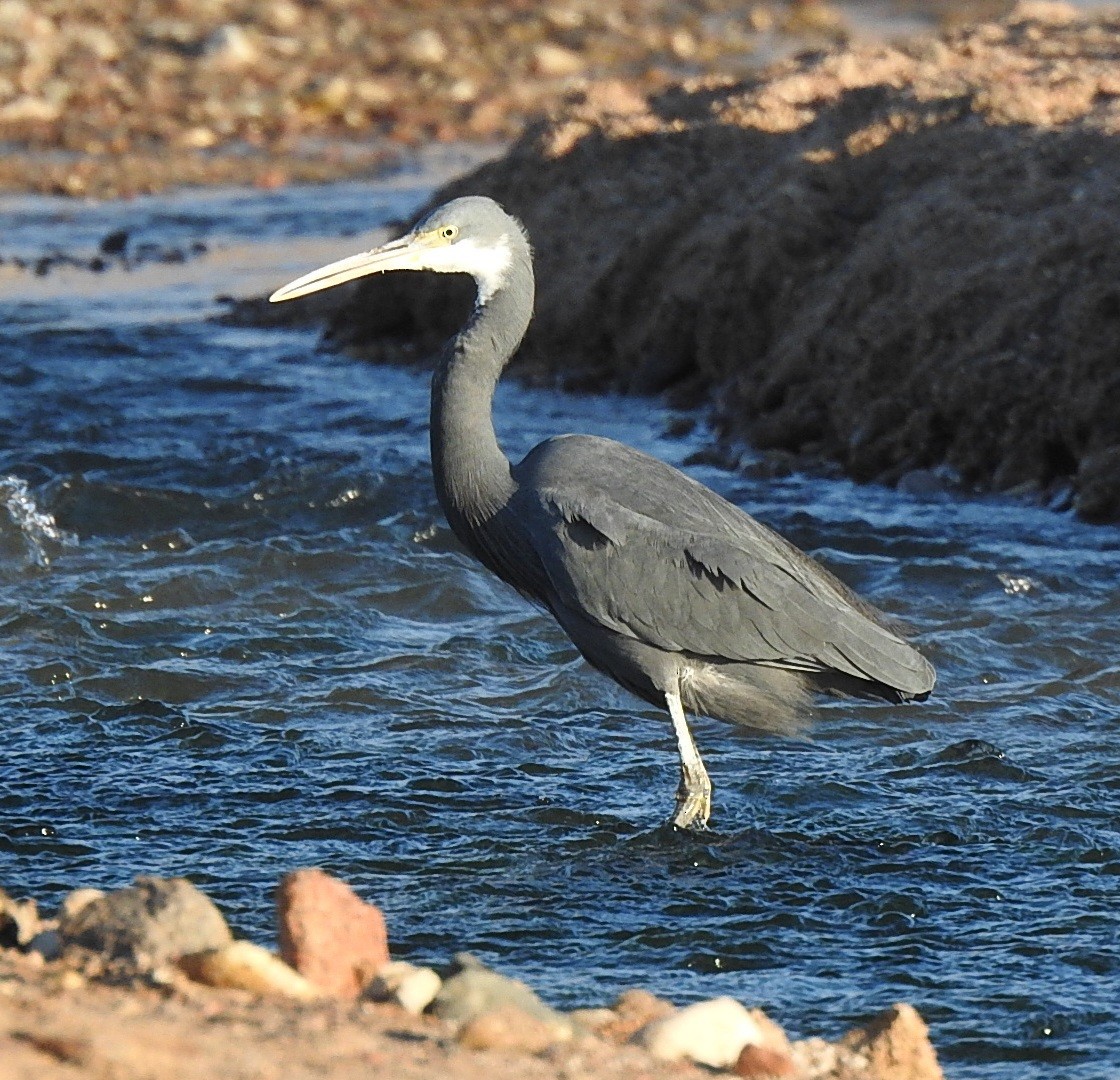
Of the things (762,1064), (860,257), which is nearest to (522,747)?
(762,1064)

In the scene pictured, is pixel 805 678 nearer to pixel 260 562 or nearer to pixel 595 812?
pixel 595 812

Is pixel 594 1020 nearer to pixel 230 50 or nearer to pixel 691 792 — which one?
pixel 691 792

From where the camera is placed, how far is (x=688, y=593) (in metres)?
6.21

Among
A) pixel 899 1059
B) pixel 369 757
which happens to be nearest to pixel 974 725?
pixel 369 757

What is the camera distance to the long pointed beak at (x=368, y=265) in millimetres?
6367

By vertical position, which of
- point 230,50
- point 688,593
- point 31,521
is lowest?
point 31,521

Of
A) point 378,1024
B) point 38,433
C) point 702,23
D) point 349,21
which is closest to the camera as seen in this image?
point 378,1024

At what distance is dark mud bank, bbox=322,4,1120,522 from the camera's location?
960cm

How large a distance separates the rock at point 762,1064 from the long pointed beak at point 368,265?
9.95 feet

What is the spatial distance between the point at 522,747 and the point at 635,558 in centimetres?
103

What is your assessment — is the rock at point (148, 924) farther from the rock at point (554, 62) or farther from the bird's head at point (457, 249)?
the rock at point (554, 62)

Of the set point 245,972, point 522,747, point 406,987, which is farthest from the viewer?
point 522,747

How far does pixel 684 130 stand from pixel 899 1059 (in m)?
9.19

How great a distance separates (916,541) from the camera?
8875 mm
